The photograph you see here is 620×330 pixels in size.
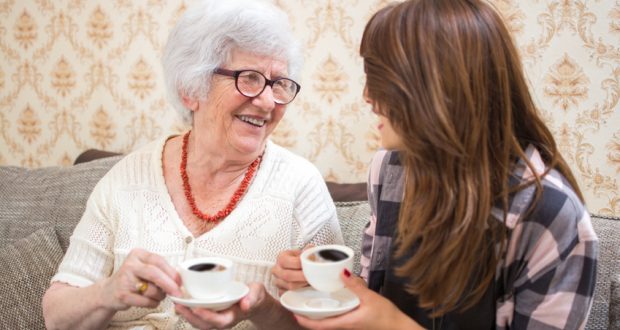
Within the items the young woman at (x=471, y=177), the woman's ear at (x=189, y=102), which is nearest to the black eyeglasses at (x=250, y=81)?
the woman's ear at (x=189, y=102)

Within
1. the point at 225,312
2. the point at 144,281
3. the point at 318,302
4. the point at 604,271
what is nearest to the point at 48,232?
the point at 144,281

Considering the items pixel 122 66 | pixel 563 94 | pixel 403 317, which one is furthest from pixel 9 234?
pixel 563 94

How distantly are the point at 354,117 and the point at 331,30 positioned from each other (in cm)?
34

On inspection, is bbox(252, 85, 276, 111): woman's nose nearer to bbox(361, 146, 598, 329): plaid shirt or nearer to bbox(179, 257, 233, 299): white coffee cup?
bbox(179, 257, 233, 299): white coffee cup

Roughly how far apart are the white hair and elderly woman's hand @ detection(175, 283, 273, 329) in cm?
54

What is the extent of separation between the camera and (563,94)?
6.04ft

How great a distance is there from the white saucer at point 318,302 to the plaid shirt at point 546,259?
0.29 m

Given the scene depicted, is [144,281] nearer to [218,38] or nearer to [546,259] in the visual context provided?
[218,38]

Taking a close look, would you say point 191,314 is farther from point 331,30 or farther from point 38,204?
point 331,30

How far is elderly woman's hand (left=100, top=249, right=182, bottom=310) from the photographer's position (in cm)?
102

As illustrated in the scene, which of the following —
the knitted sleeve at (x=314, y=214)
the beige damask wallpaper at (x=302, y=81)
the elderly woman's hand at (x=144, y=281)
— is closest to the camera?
the elderly woman's hand at (x=144, y=281)

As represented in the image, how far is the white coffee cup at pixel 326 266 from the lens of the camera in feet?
3.14

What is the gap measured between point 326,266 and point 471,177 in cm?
30

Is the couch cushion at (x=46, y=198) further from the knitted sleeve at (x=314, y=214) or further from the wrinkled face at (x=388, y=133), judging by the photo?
the wrinkled face at (x=388, y=133)
